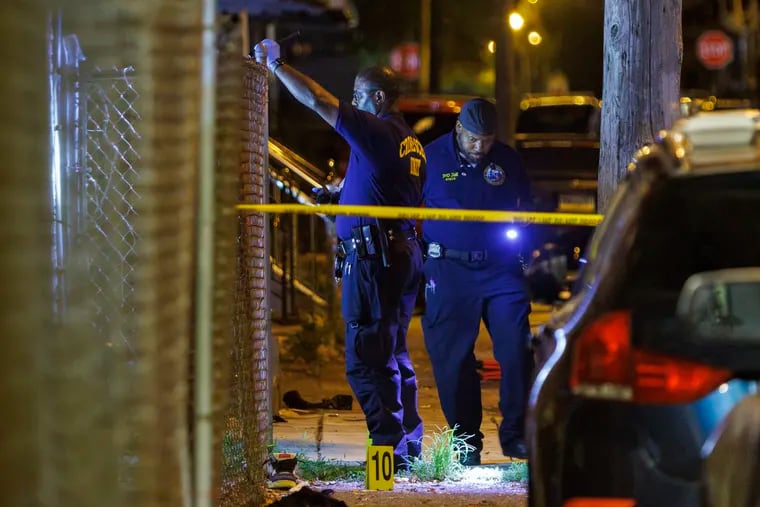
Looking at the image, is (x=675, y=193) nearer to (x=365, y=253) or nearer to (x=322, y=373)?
(x=365, y=253)

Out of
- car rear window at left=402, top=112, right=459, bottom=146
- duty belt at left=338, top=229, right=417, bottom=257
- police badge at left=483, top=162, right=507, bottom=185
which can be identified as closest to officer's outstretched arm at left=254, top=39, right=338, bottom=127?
duty belt at left=338, top=229, right=417, bottom=257

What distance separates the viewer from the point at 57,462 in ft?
9.66

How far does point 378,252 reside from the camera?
5.92 metres

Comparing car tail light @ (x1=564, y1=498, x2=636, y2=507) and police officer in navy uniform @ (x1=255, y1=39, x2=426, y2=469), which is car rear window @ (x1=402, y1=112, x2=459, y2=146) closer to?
police officer in navy uniform @ (x1=255, y1=39, x2=426, y2=469)

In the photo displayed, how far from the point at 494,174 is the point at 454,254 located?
1.60 feet

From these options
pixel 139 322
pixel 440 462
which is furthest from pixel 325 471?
pixel 139 322

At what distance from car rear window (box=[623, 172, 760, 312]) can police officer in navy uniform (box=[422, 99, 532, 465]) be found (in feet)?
9.84

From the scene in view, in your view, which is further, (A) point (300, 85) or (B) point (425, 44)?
(B) point (425, 44)

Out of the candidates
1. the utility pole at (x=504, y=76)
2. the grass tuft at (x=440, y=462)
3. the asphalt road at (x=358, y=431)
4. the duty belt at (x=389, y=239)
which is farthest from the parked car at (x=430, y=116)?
the grass tuft at (x=440, y=462)

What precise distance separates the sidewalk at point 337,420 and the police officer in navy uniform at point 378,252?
1.87ft

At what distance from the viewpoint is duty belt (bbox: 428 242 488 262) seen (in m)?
6.22

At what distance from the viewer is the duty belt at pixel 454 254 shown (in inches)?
245

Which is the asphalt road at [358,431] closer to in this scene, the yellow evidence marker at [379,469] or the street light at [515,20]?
the yellow evidence marker at [379,469]

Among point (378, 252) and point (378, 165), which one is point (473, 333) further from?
point (378, 165)
